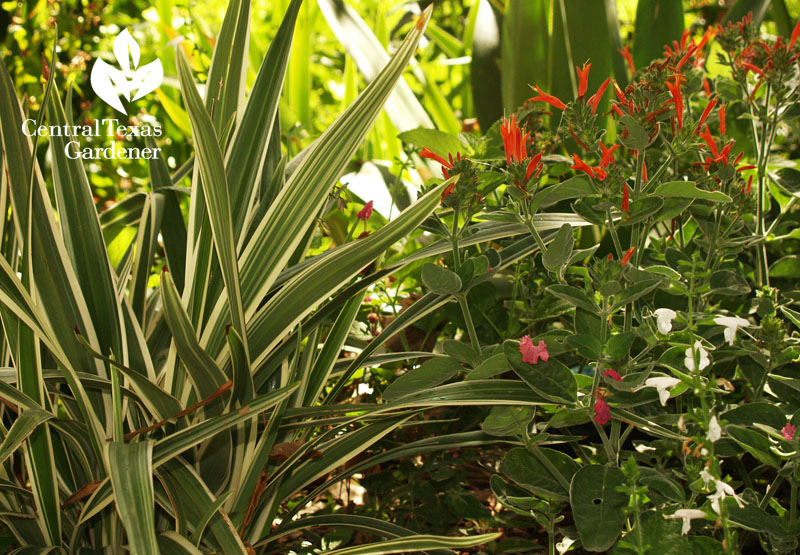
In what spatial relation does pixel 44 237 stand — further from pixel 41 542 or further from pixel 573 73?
pixel 573 73

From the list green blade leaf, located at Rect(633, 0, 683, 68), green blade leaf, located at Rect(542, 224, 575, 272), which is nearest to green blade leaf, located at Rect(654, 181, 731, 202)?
Answer: green blade leaf, located at Rect(542, 224, 575, 272)

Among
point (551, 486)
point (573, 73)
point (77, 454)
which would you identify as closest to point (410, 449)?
point (551, 486)

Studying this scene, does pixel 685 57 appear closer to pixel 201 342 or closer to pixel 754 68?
pixel 754 68

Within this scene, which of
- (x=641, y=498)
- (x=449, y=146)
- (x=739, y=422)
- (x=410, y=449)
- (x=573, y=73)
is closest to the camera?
(x=641, y=498)

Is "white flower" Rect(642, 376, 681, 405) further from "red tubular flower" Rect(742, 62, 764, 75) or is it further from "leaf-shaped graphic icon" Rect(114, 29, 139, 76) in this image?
"leaf-shaped graphic icon" Rect(114, 29, 139, 76)

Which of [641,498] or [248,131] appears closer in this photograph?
[641,498]

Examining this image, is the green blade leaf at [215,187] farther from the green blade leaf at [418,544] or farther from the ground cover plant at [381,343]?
the green blade leaf at [418,544]

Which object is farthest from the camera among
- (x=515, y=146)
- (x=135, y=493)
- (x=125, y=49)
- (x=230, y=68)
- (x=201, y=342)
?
(x=125, y=49)

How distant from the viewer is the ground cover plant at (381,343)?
2.21 ft

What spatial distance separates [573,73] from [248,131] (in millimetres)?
841

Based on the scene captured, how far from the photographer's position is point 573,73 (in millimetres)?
1462

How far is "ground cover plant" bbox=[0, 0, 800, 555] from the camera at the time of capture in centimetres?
67

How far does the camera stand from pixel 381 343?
0.90 meters

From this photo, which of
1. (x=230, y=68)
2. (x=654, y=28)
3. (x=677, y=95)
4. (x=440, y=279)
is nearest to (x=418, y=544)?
(x=440, y=279)
